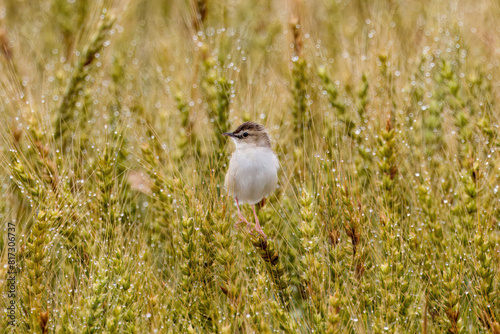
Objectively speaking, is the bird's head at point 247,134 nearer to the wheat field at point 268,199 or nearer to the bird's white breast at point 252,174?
the bird's white breast at point 252,174

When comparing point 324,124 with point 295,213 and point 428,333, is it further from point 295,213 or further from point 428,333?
point 428,333

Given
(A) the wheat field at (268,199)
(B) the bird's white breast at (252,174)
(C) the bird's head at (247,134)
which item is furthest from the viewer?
(C) the bird's head at (247,134)

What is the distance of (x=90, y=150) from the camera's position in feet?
10.2

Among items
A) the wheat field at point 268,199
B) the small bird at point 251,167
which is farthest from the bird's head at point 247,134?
the wheat field at point 268,199

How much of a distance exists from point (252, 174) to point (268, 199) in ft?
0.68

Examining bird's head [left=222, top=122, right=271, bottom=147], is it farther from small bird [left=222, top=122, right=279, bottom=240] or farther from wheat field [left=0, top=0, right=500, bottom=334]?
wheat field [left=0, top=0, right=500, bottom=334]

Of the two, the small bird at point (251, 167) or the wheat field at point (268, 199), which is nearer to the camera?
the wheat field at point (268, 199)

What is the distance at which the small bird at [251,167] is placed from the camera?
2.63 metres

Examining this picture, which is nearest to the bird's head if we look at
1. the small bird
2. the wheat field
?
the small bird

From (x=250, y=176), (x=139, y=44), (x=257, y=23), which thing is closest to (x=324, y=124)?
(x=250, y=176)

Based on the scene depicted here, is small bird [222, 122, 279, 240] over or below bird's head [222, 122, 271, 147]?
below

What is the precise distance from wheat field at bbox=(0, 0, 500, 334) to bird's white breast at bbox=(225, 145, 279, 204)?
0.29 feet

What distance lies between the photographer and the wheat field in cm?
221

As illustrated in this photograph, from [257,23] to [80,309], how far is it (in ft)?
11.1
